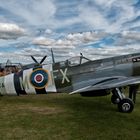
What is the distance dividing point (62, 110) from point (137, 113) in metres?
2.63

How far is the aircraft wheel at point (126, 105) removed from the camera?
903cm

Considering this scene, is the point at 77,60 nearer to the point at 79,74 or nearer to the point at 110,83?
the point at 79,74

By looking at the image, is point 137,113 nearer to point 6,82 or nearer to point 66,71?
point 66,71

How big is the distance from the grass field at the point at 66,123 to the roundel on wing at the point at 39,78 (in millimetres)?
909

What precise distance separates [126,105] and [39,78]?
11.7 feet

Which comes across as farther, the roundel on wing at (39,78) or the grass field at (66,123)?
the roundel on wing at (39,78)

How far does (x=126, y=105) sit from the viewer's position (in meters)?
9.10

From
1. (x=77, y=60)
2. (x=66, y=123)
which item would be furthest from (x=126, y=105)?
(x=77, y=60)

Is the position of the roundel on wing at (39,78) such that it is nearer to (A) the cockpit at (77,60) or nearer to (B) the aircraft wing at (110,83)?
(A) the cockpit at (77,60)

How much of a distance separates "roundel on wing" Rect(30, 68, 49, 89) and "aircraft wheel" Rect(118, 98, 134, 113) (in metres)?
3.07

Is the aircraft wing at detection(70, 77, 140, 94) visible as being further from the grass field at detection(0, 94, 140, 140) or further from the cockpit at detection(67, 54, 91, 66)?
the cockpit at detection(67, 54, 91, 66)

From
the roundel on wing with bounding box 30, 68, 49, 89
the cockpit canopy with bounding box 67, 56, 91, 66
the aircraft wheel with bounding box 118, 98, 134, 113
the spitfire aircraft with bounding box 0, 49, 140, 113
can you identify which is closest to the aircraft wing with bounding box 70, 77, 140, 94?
the spitfire aircraft with bounding box 0, 49, 140, 113

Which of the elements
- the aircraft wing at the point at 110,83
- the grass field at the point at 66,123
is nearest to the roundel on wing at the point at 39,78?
the grass field at the point at 66,123

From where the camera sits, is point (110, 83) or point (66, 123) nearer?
point (66, 123)
